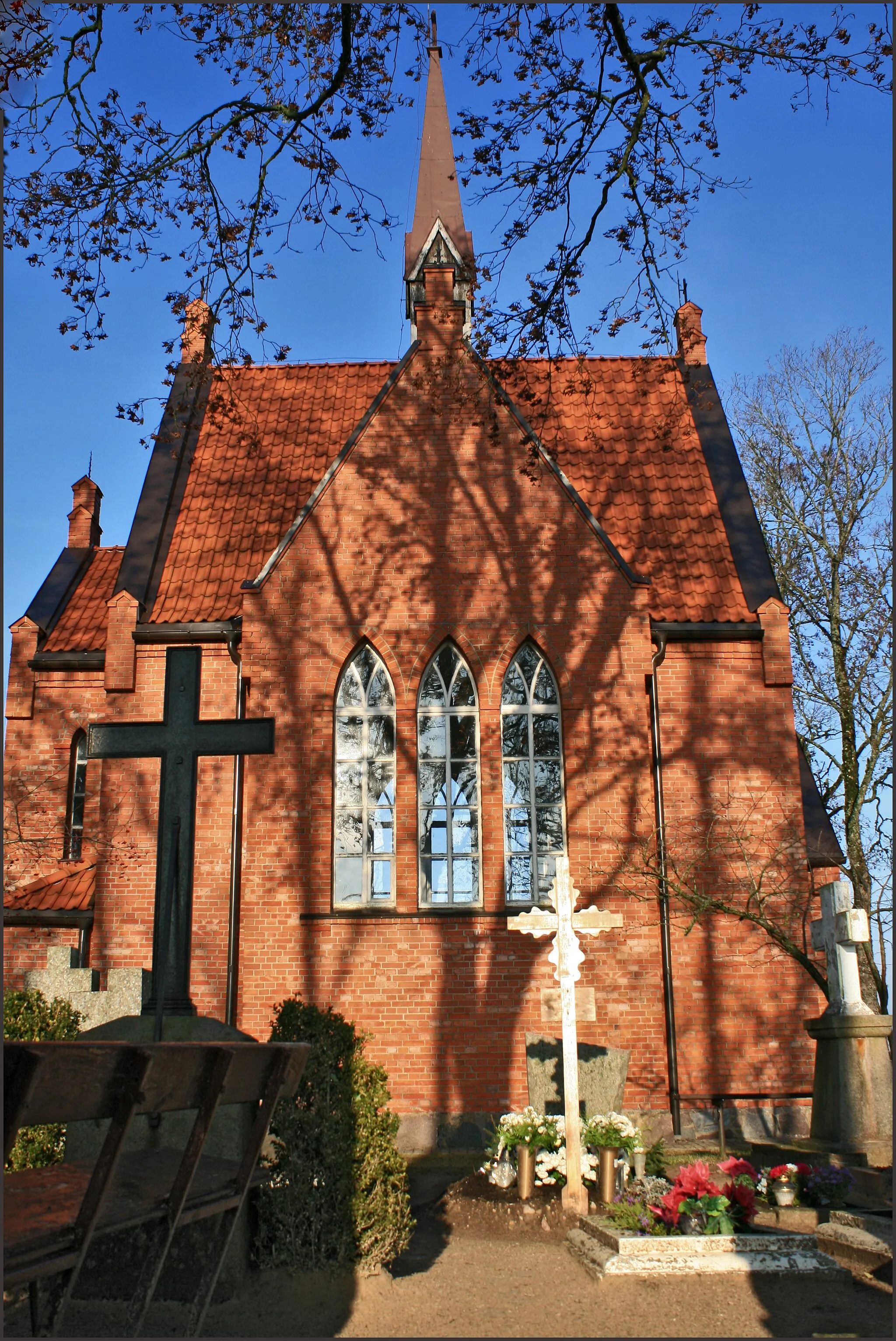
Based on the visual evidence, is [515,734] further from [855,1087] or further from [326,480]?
[855,1087]

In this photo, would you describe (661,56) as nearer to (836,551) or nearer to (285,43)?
(285,43)

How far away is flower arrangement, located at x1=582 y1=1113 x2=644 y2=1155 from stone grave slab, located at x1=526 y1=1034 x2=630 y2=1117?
0.47 meters

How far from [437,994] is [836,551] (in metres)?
13.9

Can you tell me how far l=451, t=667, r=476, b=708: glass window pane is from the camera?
13.7 m

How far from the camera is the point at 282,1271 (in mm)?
6270

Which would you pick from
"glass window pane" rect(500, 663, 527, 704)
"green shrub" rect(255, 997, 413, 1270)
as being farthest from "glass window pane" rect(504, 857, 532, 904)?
"green shrub" rect(255, 997, 413, 1270)

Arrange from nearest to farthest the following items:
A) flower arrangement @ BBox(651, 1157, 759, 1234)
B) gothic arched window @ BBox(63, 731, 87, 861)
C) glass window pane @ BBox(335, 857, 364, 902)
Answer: flower arrangement @ BBox(651, 1157, 759, 1234)
glass window pane @ BBox(335, 857, 364, 902)
gothic arched window @ BBox(63, 731, 87, 861)

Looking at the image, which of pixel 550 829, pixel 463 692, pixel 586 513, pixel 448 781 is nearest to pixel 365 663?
pixel 463 692

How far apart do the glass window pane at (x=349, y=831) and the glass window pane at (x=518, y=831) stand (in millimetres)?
1717

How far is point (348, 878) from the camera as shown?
13203 mm

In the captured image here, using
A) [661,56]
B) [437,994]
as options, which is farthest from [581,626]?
[661,56]

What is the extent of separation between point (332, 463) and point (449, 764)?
4265mm

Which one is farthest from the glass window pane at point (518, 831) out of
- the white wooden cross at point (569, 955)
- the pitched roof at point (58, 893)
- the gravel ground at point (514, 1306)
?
the gravel ground at point (514, 1306)

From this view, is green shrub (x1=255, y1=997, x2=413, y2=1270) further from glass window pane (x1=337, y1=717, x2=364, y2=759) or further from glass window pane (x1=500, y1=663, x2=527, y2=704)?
glass window pane (x1=500, y1=663, x2=527, y2=704)
